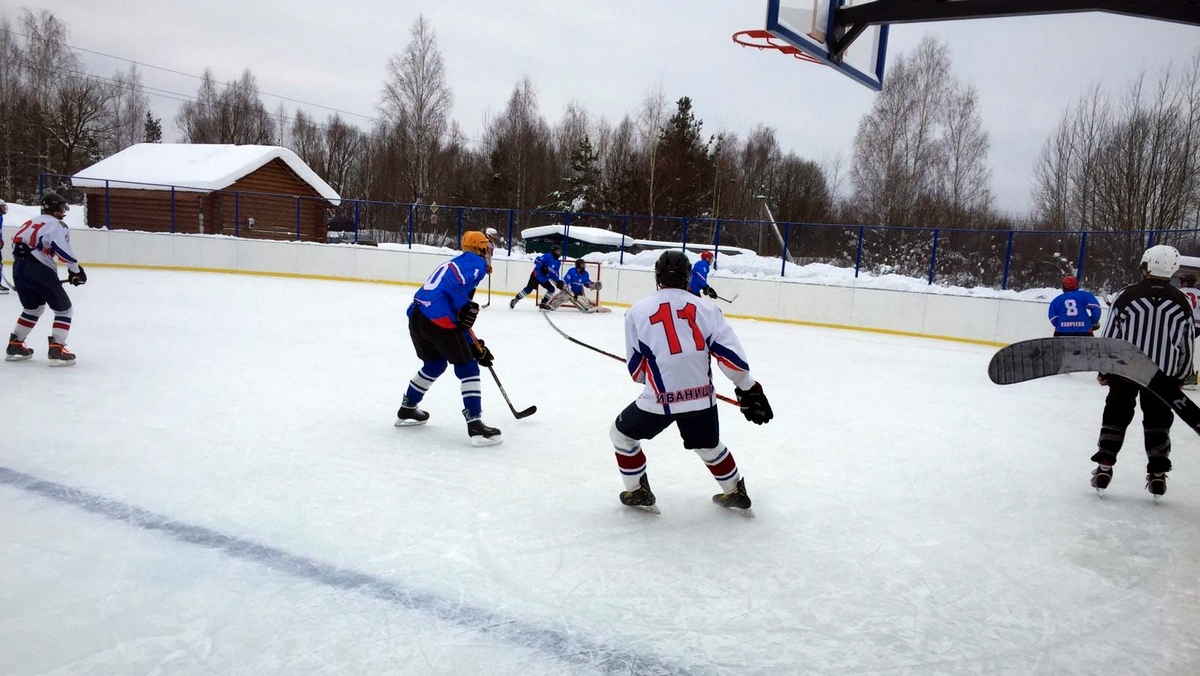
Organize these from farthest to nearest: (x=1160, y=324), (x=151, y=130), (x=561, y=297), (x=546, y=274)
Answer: (x=151, y=130), (x=561, y=297), (x=546, y=274), (x=1160, y=324)

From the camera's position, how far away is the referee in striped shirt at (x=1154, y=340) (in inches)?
131

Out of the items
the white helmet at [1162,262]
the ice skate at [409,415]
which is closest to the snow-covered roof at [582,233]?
the ice skate at [409,415]

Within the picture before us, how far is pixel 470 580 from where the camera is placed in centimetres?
230

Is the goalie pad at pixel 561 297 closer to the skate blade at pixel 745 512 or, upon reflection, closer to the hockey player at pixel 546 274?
the hockey player at pixel 546 274

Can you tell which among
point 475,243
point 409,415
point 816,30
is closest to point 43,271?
point 409,415

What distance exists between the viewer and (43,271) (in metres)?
5.25

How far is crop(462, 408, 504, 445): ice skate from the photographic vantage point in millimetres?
3824

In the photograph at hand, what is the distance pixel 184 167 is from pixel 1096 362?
22957 millimetres

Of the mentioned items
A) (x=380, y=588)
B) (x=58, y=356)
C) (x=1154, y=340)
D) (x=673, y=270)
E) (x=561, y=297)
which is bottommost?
(x=380, y=588)

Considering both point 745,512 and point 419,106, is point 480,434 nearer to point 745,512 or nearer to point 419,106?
point 745,512

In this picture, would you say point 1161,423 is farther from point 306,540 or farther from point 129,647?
point 129,647

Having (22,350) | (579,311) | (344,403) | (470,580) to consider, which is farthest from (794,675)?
(579,311)

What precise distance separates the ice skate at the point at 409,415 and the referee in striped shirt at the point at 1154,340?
11.6 ft

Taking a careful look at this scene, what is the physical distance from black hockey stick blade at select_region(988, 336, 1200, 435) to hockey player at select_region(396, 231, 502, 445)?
8.99 ft
